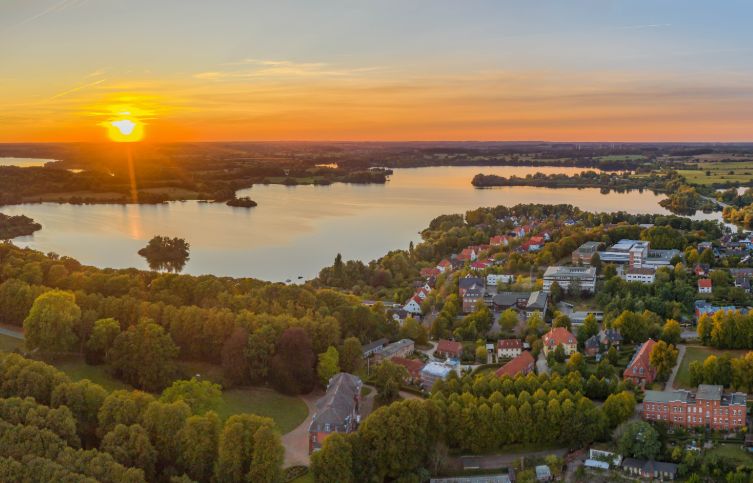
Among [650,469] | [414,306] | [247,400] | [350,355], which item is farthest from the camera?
[414,306]

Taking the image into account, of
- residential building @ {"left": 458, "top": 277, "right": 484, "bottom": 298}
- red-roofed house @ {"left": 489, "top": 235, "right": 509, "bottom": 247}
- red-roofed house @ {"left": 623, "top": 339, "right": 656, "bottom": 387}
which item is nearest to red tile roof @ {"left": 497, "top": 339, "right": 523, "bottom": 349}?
red-roofed house @ {"left": 623, "top": 339, "right": 656, "bottom": 387}

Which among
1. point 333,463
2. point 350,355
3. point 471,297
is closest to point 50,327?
point 350,355

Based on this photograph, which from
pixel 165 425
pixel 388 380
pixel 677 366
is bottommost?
pixel 677 366

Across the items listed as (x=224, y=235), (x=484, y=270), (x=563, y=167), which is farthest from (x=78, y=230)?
(x=563, y=167)

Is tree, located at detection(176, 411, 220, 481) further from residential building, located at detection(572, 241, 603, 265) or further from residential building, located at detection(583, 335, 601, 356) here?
residential building, located at detection(572, 241, 603, 265)

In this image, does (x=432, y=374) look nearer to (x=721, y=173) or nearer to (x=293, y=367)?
(x=293, y=367)

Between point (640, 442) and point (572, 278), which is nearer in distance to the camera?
point (640, 442)

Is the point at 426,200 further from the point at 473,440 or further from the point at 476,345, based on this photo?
the point at 473,440
